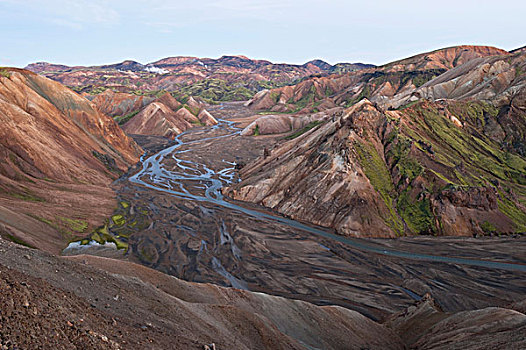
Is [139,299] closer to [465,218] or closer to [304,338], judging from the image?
[304,338]

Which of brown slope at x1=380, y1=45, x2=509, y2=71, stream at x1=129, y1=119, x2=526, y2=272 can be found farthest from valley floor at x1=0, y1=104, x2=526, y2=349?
Answer: brown slope at x1=380, y1=45, x2=509, y2=71

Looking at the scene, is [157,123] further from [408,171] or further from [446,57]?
[446,57]

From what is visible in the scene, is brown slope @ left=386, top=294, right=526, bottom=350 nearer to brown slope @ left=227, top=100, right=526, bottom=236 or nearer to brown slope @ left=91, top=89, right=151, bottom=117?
brown slope @ left=227, top=100, right=526, bottom=236

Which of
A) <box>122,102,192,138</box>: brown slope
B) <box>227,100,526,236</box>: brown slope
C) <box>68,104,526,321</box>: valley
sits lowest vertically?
<box>68,104,526,321</box>: valley

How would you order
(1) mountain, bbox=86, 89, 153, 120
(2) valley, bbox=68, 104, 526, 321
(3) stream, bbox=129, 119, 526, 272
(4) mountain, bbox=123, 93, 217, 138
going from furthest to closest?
(1) mountain, bbox=86, 89, 153, 120 → (4) mountain, bbox=123, 93, 217, 138 → (3) stream, bbox=129, 119, 526, 272 → (2) valley, bbox=68, 104, 526, 321

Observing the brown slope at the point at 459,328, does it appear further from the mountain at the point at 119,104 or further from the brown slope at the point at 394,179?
the mountain at the point at 119,104

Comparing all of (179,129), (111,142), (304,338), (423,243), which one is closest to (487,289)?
(423,243)

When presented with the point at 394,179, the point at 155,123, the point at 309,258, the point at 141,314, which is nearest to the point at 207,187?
the point at 309,258
